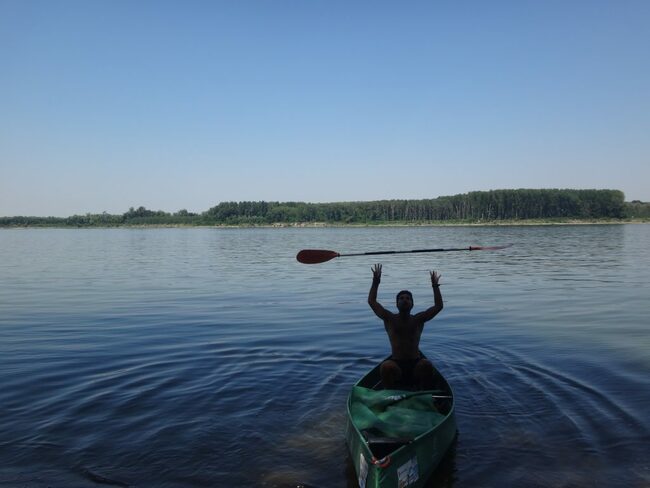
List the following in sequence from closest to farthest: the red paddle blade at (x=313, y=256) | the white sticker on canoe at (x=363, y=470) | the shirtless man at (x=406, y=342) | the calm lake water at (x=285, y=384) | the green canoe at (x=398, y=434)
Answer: the green canoe at (x=398, y=434), the white sticker on canoe at (x=363, y=470), the calm lake water at (x=285, y=384), the shirtless man at (x=406, y=342), the red paddle blade at (x=313, y=256)

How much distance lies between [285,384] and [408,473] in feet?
19.5

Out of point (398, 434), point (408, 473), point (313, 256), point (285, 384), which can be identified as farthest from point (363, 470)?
point (313, 256)

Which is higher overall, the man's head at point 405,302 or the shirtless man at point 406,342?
the man's head at point 405,302

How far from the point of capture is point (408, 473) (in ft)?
21.1

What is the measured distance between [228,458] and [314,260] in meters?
6.38

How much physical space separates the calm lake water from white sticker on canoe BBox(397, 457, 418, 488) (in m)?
1.14

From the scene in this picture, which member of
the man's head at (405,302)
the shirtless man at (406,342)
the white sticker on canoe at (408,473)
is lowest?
the white sticker on canoe at (408,473)

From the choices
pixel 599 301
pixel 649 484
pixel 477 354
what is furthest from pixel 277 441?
pixel 599 301

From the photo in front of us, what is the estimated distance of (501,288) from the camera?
28062 mm

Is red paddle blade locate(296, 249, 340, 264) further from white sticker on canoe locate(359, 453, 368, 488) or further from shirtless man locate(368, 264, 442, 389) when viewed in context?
white sticker on canoe locate(359, 453, 368, 488)

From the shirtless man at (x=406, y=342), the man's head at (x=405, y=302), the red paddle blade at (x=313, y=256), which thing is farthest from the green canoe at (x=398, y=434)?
the red paddle blade at (x=313, y=256)

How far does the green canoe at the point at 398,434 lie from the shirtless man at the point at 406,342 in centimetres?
59

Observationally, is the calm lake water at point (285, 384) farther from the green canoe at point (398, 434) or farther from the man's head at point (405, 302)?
the man's head at point (405, 302)

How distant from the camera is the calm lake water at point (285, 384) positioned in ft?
25.9
